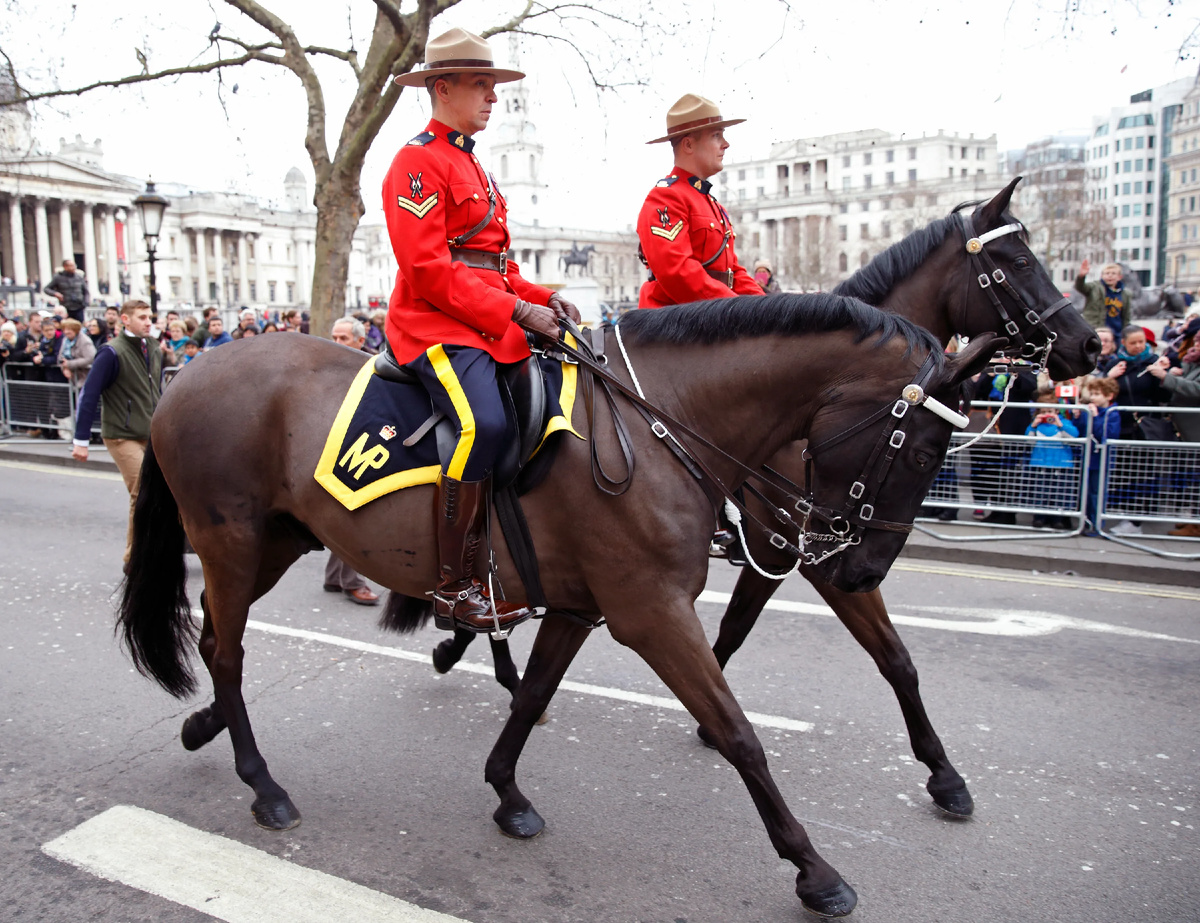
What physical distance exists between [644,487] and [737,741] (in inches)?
35.0

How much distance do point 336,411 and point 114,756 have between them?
6.86ft

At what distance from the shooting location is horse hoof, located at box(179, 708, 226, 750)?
14.5 ft

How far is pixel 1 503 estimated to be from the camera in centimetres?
1110

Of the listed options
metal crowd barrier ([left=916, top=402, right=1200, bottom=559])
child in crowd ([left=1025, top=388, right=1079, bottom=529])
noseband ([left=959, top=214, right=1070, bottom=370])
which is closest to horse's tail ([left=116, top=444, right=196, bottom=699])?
noseband ([left=959, top=214, right=1070, bottom=370])

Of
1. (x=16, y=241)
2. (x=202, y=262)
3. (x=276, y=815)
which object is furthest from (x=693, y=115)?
(x=202, y=262)

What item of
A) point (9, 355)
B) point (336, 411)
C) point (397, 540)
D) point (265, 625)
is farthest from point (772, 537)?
point (9, 355)

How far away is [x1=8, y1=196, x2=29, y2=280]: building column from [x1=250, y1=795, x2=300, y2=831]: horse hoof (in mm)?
89458

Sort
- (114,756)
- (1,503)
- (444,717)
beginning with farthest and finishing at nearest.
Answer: (1,503), (444,717), (114,756)

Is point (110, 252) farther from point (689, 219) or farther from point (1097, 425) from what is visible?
point (689, 219)

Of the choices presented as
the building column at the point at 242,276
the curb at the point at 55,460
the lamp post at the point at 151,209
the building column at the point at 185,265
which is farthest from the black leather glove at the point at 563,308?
the building column at the point at 242,276

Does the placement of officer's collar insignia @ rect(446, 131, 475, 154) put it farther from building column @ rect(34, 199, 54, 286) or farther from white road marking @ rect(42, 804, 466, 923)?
building column @ rect(34, 199, 54, 286)

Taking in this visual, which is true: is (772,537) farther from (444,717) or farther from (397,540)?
(444,717)

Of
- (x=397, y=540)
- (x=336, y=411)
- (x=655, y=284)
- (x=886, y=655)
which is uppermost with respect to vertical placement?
(x=655, y=284)

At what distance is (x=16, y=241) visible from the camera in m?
80.2
